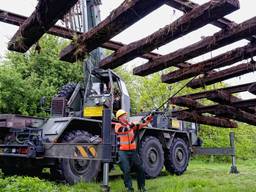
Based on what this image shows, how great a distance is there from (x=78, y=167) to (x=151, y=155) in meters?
2.53

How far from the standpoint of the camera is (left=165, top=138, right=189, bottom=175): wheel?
10.8 metres

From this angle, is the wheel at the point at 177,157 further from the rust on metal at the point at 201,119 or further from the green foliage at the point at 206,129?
the green foliage at the point at 206,129

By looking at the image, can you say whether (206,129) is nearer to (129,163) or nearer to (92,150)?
(129,163)

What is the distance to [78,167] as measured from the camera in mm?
8055

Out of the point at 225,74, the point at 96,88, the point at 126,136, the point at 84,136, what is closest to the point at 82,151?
the point at 126,136

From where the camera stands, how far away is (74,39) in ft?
16.4

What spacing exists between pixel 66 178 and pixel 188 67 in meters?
3.49

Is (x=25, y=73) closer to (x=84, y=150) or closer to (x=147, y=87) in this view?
(x=147, y=87)

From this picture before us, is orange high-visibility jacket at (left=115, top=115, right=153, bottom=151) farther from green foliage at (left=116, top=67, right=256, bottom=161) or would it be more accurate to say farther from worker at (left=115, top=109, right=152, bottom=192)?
green foliage at (left=116, top=67, right=256, bottom=161)

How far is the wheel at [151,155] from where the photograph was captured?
948 centimetres

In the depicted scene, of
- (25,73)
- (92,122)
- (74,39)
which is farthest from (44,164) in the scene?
(25,73)

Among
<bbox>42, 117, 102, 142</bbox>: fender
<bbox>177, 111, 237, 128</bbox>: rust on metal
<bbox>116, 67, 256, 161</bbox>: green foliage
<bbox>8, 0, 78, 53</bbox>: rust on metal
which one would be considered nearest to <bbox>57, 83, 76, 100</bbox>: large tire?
<bbox>42, 117, 102, 142</bbox>: fender

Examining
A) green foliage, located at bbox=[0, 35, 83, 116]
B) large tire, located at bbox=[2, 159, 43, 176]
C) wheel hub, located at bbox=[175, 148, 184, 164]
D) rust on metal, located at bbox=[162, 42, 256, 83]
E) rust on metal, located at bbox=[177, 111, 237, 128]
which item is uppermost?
green foliage, located at bbox=[0, 35, 83, 116]

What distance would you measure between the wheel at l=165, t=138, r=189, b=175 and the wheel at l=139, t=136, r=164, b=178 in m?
0.66
